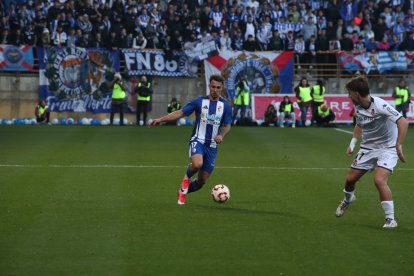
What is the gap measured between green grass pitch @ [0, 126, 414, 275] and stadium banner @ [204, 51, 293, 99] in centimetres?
1638

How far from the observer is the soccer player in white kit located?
451 inches

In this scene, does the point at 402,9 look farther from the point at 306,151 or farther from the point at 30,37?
the point at 306,151

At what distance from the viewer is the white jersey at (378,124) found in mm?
11602

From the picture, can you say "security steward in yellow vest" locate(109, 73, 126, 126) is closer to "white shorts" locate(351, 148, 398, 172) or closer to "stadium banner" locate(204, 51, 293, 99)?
"stadium banner" locate(204, 51, 293, 99)

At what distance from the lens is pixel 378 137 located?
1180 centimetres

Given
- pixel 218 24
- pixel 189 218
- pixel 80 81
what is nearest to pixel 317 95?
pixel 218 24

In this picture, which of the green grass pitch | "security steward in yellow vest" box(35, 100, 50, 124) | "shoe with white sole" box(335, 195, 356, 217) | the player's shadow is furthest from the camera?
"security steward in yellow vest" box(35, 100, 50, 124)

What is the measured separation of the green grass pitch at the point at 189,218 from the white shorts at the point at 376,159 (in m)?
0.75

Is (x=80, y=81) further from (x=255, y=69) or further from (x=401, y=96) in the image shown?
(x=401, y=96)

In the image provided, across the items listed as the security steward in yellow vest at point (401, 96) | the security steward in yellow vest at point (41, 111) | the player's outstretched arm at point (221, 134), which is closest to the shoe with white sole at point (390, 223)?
the player's outstretched arm at point (221, 134)

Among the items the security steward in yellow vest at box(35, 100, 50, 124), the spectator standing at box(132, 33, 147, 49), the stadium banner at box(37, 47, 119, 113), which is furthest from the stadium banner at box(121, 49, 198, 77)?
the security steward in yellow vest at box(35, 100, 50, 124)

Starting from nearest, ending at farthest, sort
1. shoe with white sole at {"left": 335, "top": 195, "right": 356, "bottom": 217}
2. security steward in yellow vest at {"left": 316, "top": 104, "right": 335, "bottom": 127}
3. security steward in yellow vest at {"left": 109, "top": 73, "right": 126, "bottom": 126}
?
shoe with white sole at {"left": 335, "top": 195, "right": 356, "bottom": 217} → security steward in yellow vest at {"left": 109, "top": 73, "right": 126, "bottom": 126} → security steward in yellow vest at {"left": 316, "top": 104, "right": 335, "bottom": 127}

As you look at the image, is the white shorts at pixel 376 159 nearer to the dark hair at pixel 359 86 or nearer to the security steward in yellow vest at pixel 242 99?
the dark hair at pixel 359 86

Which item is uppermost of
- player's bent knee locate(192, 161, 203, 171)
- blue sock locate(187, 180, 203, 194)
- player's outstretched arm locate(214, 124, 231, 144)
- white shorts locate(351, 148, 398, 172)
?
player's outstretched arm locate(214, 124, 231, 144)
